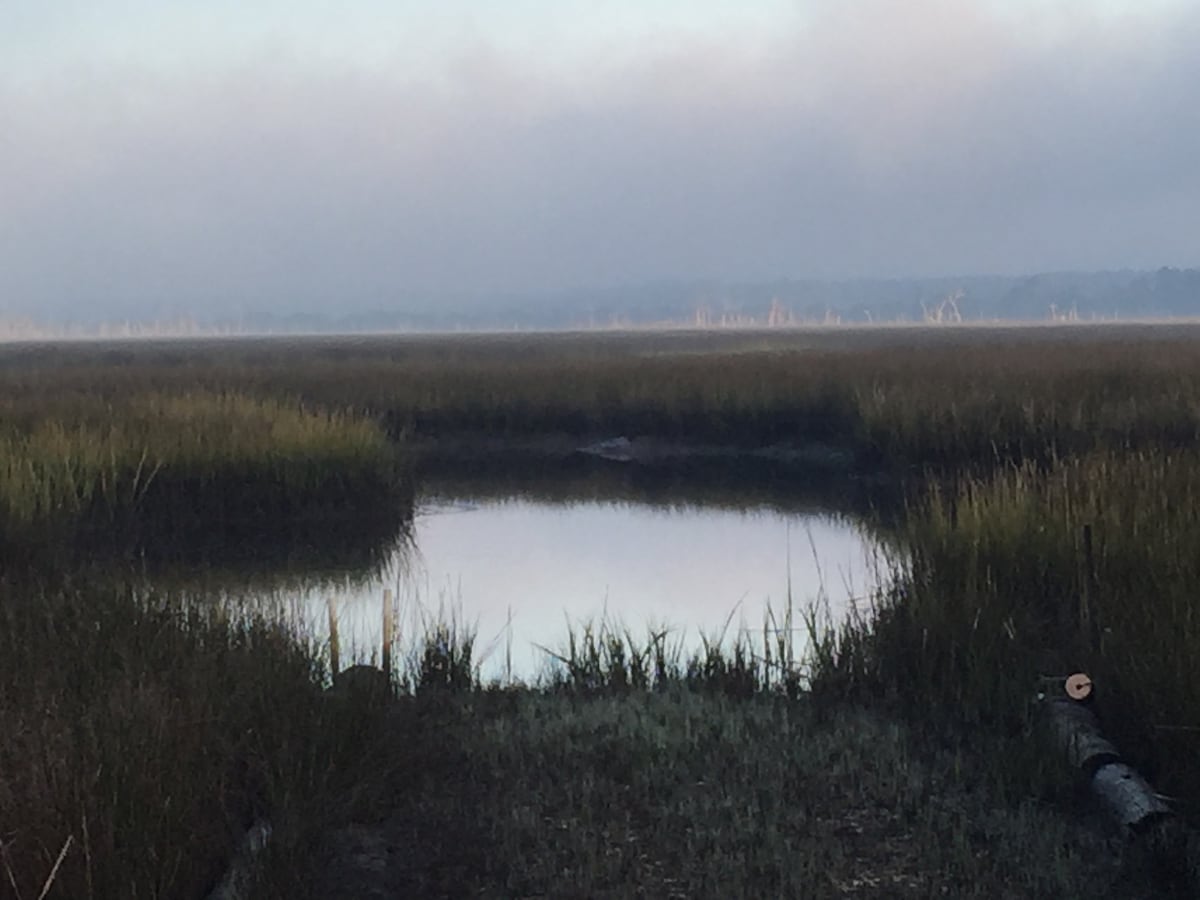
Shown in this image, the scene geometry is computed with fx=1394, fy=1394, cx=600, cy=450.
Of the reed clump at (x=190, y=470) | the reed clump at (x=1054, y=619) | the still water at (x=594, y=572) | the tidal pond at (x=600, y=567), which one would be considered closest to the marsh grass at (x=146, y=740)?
the tidal pond at (x=600, y=567)

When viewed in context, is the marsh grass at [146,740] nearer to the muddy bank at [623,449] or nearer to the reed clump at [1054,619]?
the reed clump at [1054,619]

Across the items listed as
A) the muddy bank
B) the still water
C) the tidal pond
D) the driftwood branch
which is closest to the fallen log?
the driftwood branch

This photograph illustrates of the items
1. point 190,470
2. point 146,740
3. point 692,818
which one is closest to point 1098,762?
point 692,818

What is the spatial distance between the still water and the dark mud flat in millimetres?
1403

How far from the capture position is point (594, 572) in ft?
41.7

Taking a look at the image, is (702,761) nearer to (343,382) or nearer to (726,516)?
(726,516)

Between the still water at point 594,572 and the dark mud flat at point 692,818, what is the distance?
4.60 ft

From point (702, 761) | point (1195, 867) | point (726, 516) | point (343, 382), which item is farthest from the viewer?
point (343, 382)

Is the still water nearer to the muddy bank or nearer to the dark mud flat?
the dark mud flat

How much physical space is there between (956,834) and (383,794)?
2.10 m

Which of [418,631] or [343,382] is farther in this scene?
[343,382]

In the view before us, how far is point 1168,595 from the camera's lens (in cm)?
630

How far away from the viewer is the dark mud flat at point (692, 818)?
4.53 m

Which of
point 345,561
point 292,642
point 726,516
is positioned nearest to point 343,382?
point 726,516
